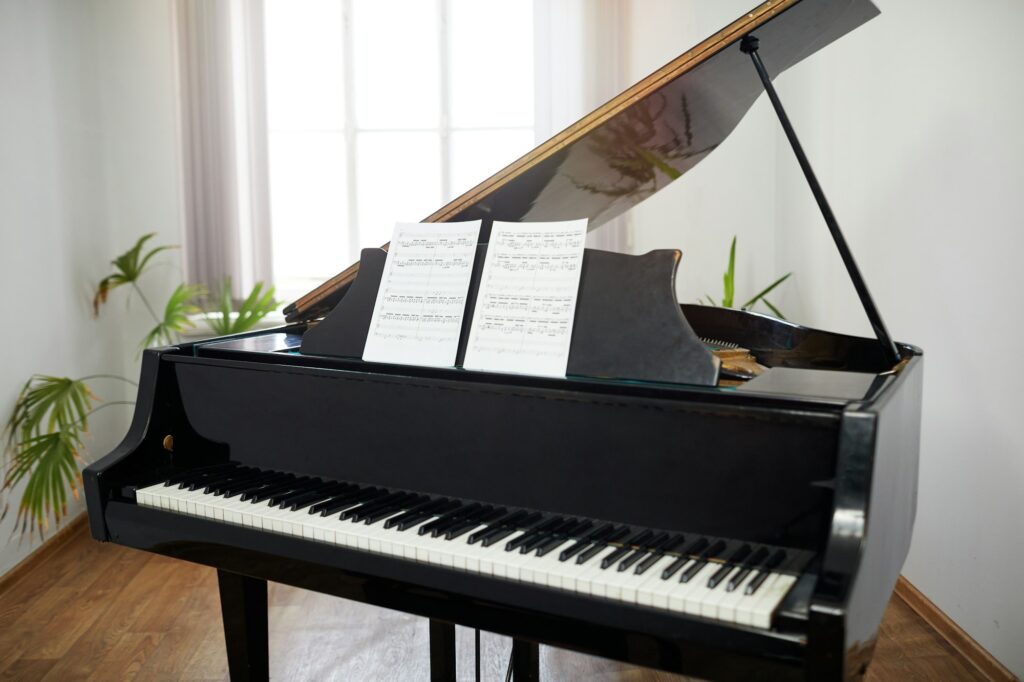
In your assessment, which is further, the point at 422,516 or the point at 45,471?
the point at 45,471

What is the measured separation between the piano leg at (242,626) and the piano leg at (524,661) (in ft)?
1.94

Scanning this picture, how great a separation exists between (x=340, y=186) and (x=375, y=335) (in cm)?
326

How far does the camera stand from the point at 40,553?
3602 mm

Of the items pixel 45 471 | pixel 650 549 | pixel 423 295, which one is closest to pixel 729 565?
pixel 650 549

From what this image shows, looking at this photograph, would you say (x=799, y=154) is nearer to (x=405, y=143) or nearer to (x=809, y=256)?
(x=809, y=256)

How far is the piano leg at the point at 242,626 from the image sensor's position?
191 centimetres

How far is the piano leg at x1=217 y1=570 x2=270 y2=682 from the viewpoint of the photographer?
6.28 feet

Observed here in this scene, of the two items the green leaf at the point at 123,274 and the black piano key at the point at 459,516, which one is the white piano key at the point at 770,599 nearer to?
the black piano key at the point at 459,516

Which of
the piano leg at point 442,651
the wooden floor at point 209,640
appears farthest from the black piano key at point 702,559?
the wooden floor at point 209,640

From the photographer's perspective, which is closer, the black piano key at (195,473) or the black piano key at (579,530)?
the black piano key at (579,530)

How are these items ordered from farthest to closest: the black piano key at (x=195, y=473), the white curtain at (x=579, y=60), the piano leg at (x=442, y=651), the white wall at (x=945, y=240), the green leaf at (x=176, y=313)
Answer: the white curtain at (x=579, y=60) → the green leaf at (x=176, y=313) → the white wall at (x=945, y=240) → the piano leg at (x=442, y=651) → the black piano key at (x=195, y=473)

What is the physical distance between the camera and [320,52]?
4730 mm

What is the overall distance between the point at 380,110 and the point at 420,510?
3621mm

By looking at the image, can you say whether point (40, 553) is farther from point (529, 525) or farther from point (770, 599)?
point (770, 599)
